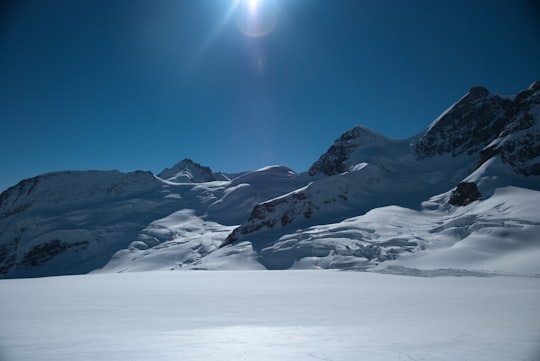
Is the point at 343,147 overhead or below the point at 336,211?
overhead

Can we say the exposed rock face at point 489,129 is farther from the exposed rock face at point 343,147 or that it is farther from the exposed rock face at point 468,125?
the exposed rock face at point 343,147

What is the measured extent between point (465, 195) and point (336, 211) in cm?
2411

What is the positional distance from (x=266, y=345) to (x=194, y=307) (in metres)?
6.35

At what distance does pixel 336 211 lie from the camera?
73.4 m

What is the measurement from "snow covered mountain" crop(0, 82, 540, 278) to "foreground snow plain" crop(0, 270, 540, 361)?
69.1ft

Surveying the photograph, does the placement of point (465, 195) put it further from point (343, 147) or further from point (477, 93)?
point (477, 93)

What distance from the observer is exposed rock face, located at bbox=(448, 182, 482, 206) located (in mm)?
63031

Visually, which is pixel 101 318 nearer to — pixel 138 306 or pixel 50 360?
pixel 138 306

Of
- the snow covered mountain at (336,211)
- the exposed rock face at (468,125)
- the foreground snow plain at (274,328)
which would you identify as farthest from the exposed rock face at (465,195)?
the foreground snow plain at (274,328)

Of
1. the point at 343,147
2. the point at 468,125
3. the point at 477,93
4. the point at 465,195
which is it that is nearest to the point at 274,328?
the point at 465,195

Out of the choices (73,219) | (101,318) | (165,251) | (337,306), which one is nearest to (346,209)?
(165,251)

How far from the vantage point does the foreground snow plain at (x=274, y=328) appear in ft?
26.4

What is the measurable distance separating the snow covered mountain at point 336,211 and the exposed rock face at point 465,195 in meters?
0.26

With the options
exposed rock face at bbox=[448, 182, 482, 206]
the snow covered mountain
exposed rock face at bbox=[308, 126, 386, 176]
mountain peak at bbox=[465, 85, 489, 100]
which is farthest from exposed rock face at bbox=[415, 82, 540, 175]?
exposed rock face at bbox=[308, 126, 386, 176]
